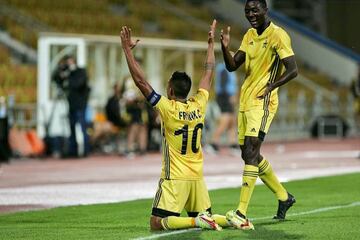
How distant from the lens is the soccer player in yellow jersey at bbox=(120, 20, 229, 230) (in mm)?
10273

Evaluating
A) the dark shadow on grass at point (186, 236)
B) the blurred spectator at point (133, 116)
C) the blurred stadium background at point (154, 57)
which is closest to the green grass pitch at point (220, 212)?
the dark shadow on grass at point (186, 236)

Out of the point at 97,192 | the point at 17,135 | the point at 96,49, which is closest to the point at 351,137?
the point at 96,49

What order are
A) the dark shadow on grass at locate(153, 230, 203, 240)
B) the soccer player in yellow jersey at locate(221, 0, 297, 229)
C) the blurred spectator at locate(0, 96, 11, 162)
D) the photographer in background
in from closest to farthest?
the dark shadow on grass at locate(153, 230, 203, 240), the soccer player in yellow jersey at locate(221, 0, 297, 229), the blurred spectator at locate(0, 96, 11, 162), the photographer in background

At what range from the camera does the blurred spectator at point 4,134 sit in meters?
22.8

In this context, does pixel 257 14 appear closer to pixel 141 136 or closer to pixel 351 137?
pixel 141 136

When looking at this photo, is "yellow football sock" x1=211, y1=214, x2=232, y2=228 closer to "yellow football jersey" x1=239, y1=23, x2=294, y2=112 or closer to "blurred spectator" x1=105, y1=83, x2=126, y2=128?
"yellow football jersey" x1=239, y1=23, x2=294, y2=112

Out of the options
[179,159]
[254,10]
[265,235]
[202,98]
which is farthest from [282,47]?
[265,235]

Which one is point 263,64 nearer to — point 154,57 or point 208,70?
point 208,70

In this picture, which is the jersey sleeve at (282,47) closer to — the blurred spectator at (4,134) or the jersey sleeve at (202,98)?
the jersey sleeve at (202,98)

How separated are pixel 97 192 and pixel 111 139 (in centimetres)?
1138

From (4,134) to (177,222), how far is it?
13.2 meters

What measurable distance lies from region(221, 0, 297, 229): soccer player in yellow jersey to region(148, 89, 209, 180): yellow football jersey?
681 millimetres

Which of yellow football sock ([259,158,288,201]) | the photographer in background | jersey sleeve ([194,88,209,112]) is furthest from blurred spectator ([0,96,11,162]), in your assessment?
jersey sleeve ([194,88,209,112])

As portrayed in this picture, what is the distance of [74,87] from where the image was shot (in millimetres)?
24156
